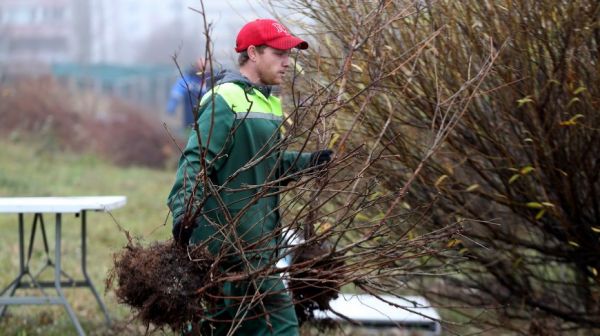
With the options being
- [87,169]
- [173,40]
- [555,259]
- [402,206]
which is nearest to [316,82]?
[402,206]

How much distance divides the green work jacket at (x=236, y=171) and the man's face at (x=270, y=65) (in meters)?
0.07

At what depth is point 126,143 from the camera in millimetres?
21406

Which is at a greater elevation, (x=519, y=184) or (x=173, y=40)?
(x=519, y=184)

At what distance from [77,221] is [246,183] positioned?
8.49 meters

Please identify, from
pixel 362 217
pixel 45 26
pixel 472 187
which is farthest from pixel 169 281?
pixel 45 26

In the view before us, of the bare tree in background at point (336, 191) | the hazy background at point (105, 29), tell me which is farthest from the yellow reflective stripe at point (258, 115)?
the hazy background at point (105, 29)

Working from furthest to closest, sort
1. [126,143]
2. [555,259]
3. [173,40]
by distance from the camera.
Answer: [173,40] → [126,143] → [555,259]

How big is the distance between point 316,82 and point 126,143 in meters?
16.7

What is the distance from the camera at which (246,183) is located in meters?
4.32

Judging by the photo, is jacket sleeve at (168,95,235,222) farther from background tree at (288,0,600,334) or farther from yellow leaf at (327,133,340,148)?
yellow leaf at (327,133,340,148)

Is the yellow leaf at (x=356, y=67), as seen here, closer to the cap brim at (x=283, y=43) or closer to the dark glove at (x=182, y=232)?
the cap brim at (x=283, y=43)

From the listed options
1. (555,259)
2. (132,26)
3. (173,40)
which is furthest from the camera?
(132,26)

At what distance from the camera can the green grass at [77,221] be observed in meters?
7.27

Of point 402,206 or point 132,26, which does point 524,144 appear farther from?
point 132,26
